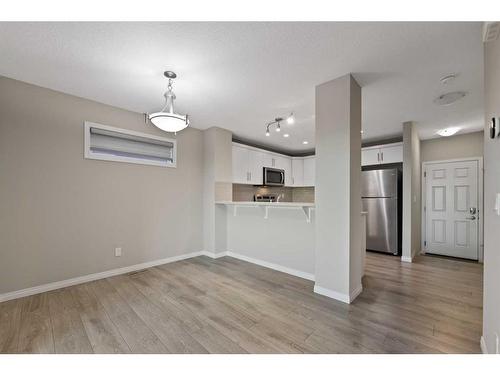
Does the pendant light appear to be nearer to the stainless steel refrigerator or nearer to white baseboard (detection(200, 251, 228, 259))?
white baseboard (detection(200, 251, 228, 259))

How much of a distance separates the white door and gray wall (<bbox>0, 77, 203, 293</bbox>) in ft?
17.3

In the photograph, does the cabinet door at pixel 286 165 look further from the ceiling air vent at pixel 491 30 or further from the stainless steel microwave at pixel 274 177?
the ceiling air vent at pixel 491 30

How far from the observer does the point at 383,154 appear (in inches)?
176

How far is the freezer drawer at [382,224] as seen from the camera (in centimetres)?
412

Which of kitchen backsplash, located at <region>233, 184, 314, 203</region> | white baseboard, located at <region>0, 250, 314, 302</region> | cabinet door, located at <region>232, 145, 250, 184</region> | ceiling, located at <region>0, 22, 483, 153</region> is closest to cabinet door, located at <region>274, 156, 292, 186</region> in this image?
kitchen backsplash, located at <region>233, 184, 314, 203</region>

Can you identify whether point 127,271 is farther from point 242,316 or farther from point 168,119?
point 168,119

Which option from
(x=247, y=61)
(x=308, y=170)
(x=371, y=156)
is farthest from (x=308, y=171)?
(x=247, y=61)

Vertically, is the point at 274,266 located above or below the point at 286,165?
below

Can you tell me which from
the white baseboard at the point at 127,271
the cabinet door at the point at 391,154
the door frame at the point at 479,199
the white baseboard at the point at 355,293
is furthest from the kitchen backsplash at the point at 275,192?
the white baseboard at the point at 355,293

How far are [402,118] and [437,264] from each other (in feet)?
8.50

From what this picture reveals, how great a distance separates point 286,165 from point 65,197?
4.67m

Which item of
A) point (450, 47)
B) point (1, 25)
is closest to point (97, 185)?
point (1, 25)

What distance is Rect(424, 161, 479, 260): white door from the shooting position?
3.95 meters

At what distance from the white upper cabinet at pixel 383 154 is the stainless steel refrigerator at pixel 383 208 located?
11.1 inches
